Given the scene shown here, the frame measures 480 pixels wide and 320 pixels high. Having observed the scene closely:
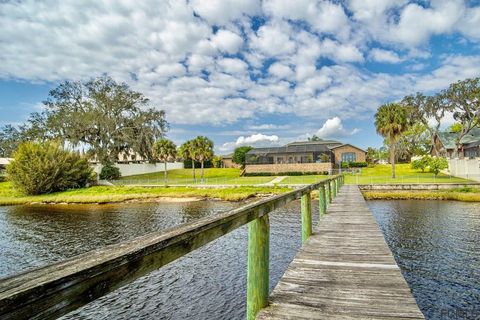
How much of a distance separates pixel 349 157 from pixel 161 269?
173 feet

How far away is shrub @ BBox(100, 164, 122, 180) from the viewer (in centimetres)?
4404

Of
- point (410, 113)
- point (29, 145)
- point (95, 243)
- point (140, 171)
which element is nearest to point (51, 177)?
point (29, 145)

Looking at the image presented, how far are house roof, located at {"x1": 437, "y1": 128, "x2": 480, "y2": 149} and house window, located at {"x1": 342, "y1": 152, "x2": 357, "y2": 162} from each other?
14.0 metres

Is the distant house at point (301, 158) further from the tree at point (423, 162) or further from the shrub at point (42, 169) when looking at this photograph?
the shrub at point (42, 169)

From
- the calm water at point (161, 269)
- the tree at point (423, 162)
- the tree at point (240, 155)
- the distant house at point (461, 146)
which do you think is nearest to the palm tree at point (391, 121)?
the tree at point (423, 162)

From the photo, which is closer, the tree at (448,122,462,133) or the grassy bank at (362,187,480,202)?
the grassy bank at (362,187,480,202)

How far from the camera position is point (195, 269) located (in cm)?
1051

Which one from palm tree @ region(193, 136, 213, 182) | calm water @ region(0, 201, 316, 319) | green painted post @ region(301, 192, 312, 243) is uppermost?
palm tree @ region(193, 136, 213, 182)

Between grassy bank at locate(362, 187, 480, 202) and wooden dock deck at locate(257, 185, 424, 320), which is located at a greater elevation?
wooden dock deck at locate(257, 185, 424, 320)

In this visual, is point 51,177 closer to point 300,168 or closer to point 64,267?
point 300,168

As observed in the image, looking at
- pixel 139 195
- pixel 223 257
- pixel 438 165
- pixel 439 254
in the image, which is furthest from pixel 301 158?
pixel 223 257

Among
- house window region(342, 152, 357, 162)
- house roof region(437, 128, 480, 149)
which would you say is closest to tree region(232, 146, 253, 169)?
house window region(342, 152, 357, 162)

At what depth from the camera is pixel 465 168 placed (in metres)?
37.3

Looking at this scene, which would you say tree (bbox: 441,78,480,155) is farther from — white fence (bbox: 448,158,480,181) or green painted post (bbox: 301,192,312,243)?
green painted post (bbox: 301,192,312,243)
